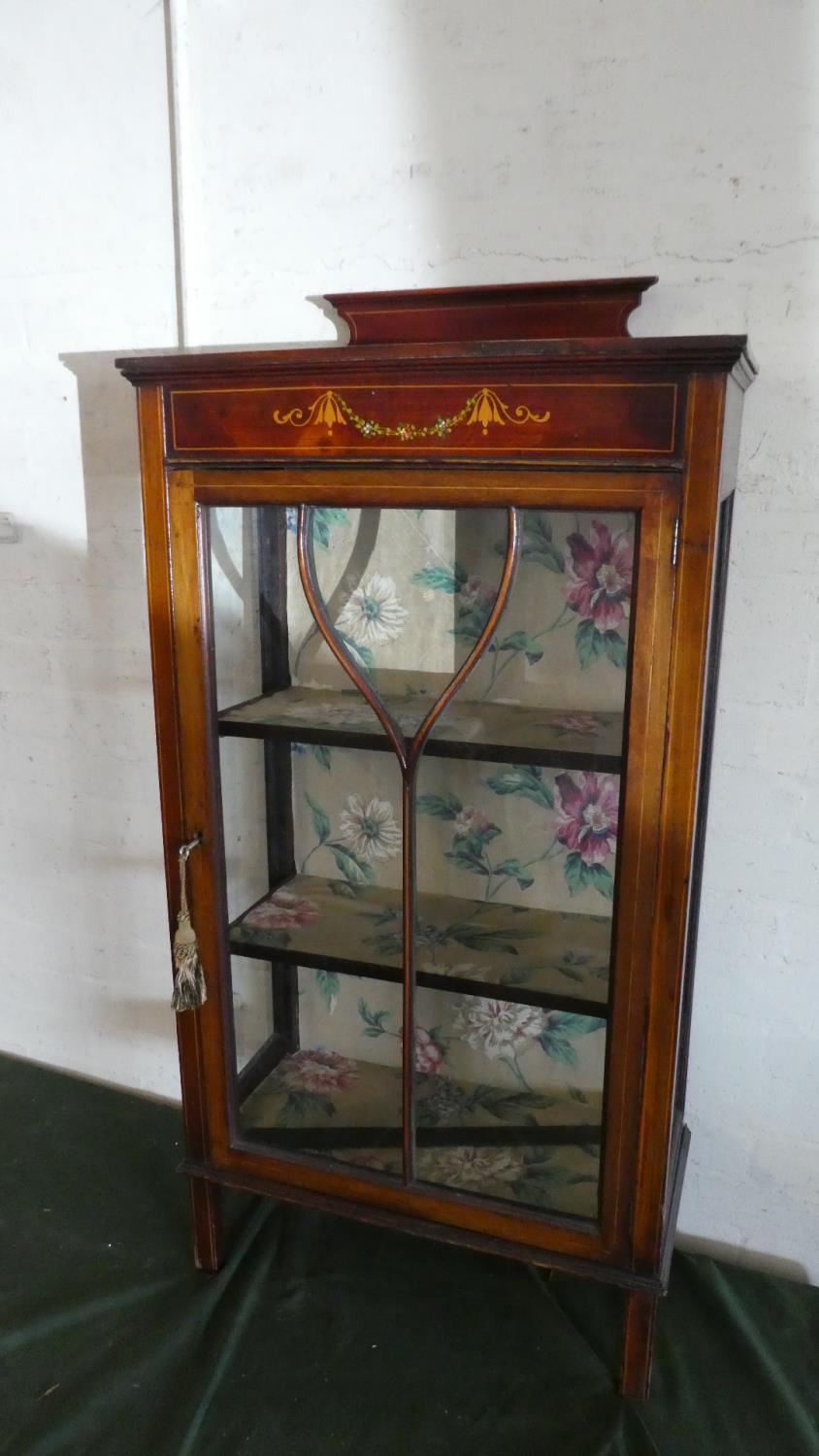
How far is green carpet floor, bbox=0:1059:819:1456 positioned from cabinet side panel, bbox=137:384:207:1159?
285mm

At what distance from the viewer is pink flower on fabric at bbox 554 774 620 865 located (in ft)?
3.67

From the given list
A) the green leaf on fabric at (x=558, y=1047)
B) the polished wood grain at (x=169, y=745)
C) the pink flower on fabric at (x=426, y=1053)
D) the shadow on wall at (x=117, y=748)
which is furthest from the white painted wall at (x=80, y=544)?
the green leaf on fabric at (x=558, y=1047)

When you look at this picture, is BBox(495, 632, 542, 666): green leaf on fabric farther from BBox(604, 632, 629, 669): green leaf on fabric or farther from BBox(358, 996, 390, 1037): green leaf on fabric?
BBox(358, 996, 390, 1037): green leaf on fabric

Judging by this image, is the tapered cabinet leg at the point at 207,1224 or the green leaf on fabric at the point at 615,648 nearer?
the green leaf on fabric at the point at 615,648

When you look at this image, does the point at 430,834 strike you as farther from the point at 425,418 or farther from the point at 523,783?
the point at 425,418

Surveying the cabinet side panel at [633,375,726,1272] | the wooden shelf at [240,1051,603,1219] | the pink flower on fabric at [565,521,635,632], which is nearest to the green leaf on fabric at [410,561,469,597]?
the pink flower on fabric at [565,521,635,632]

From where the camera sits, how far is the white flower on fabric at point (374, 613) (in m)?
1.16

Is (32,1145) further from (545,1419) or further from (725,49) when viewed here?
(725,49)

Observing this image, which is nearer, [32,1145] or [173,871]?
[173,871]

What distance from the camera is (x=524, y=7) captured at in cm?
125

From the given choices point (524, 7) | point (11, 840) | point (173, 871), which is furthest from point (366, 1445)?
point (524, 7)

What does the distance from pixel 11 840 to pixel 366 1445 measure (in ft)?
3.73

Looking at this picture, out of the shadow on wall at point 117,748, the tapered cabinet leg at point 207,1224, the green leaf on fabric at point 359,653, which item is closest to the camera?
the green leaf on fabric at point 359,653

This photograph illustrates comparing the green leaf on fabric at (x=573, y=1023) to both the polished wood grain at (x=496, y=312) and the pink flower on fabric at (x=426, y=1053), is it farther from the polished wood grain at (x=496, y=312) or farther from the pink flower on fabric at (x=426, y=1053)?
the polished wood grain at (x=496, y=312)
